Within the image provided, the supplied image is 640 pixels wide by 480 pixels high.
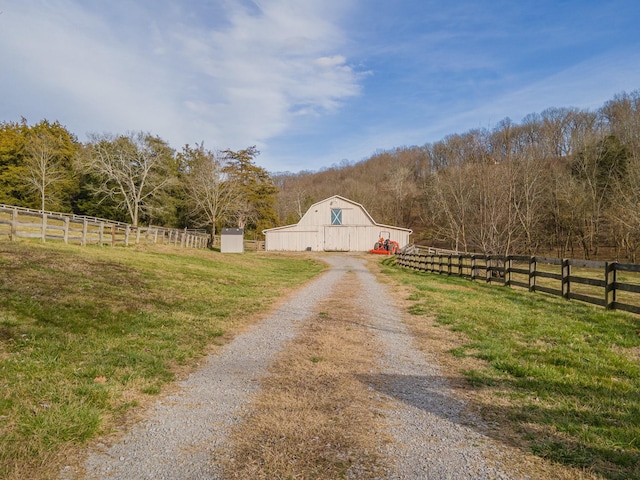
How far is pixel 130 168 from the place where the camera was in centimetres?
4078

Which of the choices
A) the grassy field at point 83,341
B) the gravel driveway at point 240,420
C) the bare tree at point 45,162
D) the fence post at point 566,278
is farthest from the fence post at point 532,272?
the bare tree at point 45,162

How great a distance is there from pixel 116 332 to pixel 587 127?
195 ft

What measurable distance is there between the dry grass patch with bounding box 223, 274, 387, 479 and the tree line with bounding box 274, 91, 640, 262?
60.9ft

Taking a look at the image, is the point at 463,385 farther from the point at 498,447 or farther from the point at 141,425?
the point at 141,425

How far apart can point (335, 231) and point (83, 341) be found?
37.8 metres

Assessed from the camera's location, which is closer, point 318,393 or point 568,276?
point 318,393

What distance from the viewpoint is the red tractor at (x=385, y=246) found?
131 feet

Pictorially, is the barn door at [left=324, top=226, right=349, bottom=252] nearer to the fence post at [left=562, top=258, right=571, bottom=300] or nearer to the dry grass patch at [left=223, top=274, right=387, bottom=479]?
the fence post at [left=562, top=258, right=571, bottom=300]

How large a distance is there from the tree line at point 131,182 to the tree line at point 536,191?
60.8ft

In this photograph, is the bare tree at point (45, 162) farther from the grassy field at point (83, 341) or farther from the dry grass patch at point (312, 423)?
the dry grass patch at point (312, 423)

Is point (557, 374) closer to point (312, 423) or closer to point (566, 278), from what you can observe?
point (312, 423)

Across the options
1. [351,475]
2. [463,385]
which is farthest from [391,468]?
[463,385]

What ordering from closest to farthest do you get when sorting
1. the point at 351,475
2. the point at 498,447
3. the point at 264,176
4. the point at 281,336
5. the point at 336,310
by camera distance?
the point at 351,475
the point at 498,447
the point at 281,336
the point at 336,310
the point at 264,176

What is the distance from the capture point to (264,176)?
1823 inches
